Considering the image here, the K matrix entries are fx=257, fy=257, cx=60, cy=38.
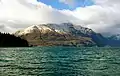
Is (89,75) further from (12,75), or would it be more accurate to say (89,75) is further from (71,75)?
(12,75)

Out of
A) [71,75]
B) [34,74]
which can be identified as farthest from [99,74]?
[34,74]

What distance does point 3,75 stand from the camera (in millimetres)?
48062

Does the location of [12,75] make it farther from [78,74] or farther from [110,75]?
[110,75]

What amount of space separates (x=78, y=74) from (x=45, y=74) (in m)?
6.50

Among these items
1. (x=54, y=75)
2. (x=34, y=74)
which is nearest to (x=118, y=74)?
(x=54, y=75)

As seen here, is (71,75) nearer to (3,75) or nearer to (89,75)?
(89,75)

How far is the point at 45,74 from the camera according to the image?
50.5 metres

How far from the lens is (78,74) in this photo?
50500mm

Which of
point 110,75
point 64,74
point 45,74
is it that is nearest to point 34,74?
point 45,74

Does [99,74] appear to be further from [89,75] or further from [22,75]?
[22,75]

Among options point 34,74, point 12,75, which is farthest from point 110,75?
point 12,75

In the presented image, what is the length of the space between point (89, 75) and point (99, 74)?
261 centimetres

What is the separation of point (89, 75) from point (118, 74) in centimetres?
606

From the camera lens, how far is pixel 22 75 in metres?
48.8
